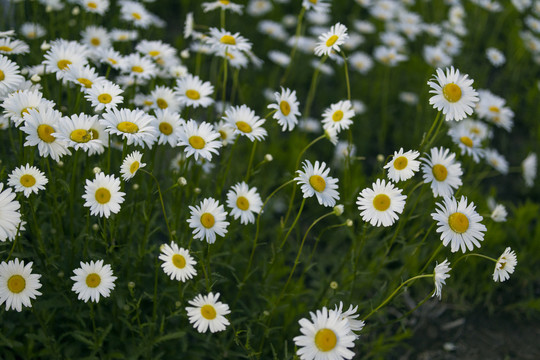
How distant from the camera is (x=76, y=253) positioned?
2260 mm

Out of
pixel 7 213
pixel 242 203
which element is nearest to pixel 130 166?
pixel 7 213

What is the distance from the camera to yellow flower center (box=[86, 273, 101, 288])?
190 cm

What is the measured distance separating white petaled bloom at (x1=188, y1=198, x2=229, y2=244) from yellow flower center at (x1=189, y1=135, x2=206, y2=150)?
26cm

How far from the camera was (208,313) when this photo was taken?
1861 millimetres

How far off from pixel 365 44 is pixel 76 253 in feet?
13.9

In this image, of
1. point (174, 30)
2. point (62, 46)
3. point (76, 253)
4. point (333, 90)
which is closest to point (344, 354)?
point (76, 253)

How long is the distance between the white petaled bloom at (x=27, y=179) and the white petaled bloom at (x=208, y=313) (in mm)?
774

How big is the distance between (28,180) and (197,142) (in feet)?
2.32

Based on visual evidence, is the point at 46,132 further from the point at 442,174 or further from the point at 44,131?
the point at 442,174

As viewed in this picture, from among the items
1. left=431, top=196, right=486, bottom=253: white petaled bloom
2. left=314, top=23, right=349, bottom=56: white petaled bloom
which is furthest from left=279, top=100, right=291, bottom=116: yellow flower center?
left=431, top=196, right=486, bottom=253: white petaled bloom

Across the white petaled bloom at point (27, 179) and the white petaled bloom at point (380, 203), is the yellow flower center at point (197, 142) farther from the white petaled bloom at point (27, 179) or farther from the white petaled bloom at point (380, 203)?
the white petaled bloom at point (380, 203)

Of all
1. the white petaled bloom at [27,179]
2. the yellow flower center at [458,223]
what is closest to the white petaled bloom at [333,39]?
the yellow flower center at [458,223]

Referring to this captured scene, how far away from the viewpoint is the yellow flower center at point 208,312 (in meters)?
1.85

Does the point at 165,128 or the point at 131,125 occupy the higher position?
the point at 165,128
